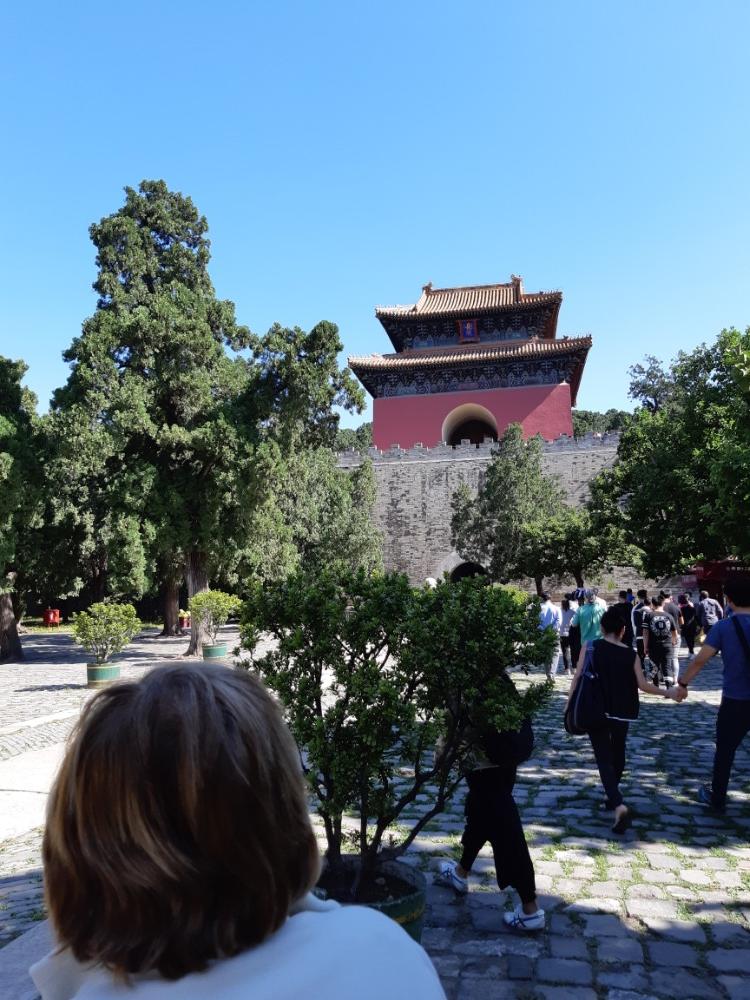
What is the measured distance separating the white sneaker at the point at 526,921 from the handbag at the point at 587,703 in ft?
5.08

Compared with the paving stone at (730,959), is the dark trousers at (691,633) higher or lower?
higher

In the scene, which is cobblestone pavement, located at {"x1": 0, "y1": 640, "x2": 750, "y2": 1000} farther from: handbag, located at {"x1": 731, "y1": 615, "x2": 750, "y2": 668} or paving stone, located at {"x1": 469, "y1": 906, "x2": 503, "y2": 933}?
handbag, located at {"x1": 731, "y1": 615, "x2": 750, "y2": 668}

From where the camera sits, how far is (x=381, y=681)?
9.08 ft

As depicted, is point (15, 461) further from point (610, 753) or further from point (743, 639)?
point (743, 639)

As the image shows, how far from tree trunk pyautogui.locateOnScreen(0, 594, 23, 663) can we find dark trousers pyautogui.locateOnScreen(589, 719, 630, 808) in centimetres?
1449

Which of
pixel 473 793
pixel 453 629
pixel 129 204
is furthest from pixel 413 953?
pixel 129 204

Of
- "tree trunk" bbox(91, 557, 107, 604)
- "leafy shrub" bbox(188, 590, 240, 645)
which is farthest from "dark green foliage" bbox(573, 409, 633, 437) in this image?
"leafy shrub" bbox(188, 590, 240, 645)

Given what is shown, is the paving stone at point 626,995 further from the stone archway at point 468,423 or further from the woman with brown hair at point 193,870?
the stone archway at point 468,423

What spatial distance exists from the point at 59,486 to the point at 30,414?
1.71 meters

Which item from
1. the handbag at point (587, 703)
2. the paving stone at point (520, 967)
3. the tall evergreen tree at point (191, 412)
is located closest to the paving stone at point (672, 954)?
the paving stone at point (520, 967)

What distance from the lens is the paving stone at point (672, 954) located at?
112 inches

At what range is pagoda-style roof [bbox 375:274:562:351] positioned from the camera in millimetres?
30125

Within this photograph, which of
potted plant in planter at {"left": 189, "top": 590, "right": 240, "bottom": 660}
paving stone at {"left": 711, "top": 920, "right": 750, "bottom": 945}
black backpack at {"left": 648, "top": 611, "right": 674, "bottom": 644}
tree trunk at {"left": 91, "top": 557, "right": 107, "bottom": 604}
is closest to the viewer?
paving stone at {"left": 711, "top": 920, "right": 750, "bottom": 945}

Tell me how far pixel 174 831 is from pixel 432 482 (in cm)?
2814
